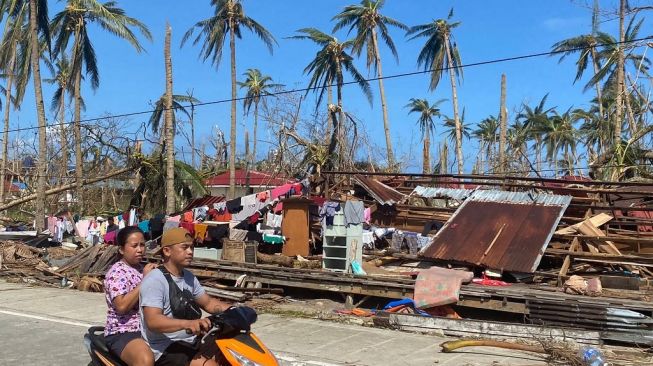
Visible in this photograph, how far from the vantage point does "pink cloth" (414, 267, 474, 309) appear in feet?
34.7

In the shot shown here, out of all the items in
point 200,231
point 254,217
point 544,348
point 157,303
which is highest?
point 254,217

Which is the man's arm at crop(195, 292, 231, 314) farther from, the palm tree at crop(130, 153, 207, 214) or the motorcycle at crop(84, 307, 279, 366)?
the palm tree at crop(130, 153, 207, 214)

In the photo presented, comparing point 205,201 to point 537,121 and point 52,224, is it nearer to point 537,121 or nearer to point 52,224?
point 52,224

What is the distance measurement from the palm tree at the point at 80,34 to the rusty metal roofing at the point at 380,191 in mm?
13223

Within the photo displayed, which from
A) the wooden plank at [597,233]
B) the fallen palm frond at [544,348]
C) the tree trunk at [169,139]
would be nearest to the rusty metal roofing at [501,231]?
the wooden plank at [597,233]

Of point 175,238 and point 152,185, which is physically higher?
point 152,185

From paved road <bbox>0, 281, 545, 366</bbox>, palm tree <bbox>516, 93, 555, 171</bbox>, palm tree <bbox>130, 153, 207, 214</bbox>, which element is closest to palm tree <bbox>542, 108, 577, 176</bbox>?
palm tree <bbox>516, 93, 555, 171</bbox>

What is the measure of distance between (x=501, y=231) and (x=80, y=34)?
2431 centimetres

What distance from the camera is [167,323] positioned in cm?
389

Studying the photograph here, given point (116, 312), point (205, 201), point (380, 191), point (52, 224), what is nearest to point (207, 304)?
point (116, 312)

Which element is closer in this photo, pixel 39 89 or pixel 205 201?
pixel 205 201

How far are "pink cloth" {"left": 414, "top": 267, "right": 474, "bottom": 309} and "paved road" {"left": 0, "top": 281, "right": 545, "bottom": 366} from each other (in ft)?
4.53

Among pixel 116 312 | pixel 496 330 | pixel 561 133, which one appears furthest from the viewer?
pixel 561 133

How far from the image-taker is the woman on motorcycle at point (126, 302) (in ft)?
13.9
